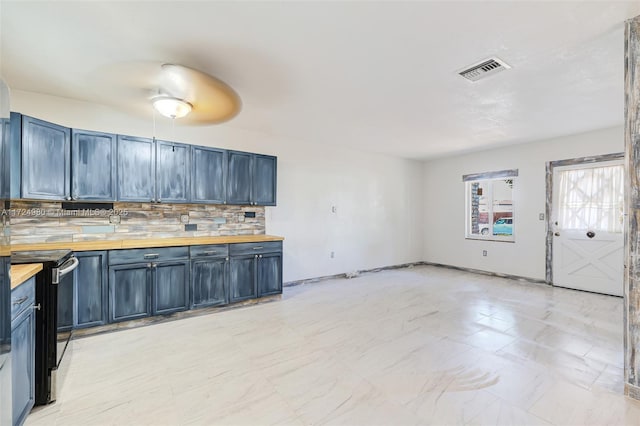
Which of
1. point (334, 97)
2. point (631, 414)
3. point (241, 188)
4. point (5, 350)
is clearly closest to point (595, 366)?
point (631, 414)

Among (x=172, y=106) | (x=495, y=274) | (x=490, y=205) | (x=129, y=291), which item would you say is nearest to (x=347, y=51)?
(x=172, y=106)

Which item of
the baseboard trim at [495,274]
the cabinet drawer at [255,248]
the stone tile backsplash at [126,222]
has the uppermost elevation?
the stone tile backsplash at [126,222]

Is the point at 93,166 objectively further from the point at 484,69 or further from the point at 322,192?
the point at 484,69

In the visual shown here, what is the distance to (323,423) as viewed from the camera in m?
1.67

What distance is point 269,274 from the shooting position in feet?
13.0

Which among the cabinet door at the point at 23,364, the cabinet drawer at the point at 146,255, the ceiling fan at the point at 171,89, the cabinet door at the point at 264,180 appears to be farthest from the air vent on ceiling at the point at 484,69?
the cabinet door at the point at 23,364

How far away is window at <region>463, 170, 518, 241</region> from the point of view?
5.64m

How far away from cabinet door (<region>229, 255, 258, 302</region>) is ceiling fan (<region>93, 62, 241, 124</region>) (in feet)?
6.00

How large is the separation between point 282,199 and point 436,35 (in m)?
3.29

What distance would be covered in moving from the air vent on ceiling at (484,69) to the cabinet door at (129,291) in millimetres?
3836

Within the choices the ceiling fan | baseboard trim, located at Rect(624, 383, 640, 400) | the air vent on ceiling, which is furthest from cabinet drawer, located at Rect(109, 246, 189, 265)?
baseboard trim, located at Rect(624, 383, 640, 400)

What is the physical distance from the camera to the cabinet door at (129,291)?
291cm

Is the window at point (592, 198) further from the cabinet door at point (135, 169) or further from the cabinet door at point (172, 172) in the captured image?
the cabinet door at point (135, 169)

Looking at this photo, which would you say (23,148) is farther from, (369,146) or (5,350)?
(369,146)
